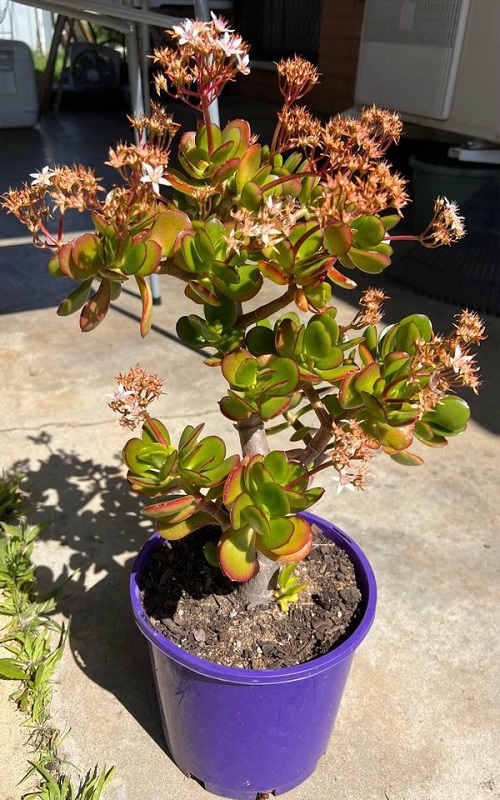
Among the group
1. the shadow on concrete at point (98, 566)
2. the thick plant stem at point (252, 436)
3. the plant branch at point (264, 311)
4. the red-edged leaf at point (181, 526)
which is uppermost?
the plant branch at point (264, 311)

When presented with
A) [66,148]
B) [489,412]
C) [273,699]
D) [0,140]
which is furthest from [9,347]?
[0,140]

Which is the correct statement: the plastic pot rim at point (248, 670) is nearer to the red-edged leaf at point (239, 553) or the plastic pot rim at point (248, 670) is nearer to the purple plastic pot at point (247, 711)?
the purple plastic pot at point (247, 711)

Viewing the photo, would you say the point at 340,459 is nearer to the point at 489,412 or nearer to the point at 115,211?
the point at 115,211

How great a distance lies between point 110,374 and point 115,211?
154cm

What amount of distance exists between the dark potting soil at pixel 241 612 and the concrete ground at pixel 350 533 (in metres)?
0.28

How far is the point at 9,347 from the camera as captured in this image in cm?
236

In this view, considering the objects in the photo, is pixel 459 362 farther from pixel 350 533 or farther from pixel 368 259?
pixel 350 533

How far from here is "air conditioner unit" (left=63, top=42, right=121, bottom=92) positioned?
A: 7352 millimetres

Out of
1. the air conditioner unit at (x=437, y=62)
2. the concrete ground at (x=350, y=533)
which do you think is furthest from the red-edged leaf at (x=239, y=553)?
the air conditioner unit at (x=437, y=62)

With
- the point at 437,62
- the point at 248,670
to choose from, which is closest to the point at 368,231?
the point at 248,670

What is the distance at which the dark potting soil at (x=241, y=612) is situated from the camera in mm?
1009

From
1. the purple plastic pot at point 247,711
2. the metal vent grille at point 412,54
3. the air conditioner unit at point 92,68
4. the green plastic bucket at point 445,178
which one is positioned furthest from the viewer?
the air conditioner unit at point 92,68

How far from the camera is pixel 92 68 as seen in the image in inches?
292

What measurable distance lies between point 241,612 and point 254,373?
1.41 feet
